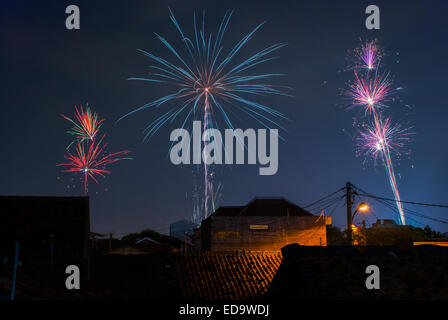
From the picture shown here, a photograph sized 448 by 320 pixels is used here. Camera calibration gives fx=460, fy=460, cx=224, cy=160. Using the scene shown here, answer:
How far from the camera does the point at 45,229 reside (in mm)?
22094

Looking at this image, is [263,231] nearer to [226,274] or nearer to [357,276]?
[226,274]

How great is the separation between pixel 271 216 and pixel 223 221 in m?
6.75

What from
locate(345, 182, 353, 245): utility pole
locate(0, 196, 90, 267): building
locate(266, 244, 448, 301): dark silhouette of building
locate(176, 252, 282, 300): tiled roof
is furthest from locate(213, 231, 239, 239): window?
locate(266, 244, 448, 301): dark silhouette of building

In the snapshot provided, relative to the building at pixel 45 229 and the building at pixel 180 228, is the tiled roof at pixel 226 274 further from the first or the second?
the building at pixel 180 228

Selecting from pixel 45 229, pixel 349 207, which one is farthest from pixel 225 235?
pixel 45 229

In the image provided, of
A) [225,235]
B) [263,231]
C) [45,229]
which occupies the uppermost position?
[45,229]

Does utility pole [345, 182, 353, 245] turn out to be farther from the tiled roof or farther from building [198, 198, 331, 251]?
building [198, 198, 331, 251]

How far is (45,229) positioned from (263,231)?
1738 inches

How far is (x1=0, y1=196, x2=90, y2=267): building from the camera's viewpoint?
828 inches

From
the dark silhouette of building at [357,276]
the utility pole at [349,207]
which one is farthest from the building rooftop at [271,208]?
the dark silhouette of building at [357,276]

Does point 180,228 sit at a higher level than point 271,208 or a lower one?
lower

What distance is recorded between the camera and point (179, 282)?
1220 inches

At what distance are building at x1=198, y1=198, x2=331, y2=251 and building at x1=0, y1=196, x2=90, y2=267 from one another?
4030 cm
